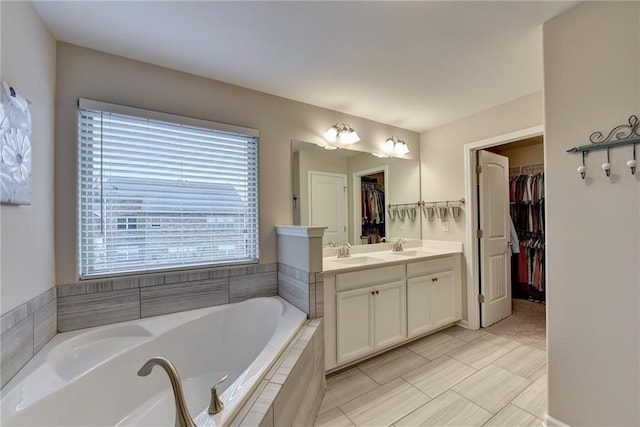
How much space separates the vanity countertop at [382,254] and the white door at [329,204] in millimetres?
193

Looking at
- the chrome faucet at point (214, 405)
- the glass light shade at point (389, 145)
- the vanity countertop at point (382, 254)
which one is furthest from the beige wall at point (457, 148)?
the chrome faucet at point (214, 405)

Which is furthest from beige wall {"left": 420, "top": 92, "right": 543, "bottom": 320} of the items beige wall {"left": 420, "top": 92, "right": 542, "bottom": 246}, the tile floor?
the tile floor

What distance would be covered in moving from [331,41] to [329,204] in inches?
56.9

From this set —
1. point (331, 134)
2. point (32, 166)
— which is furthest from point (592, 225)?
point (32, 166)

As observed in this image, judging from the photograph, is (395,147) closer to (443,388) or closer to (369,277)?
(369,277)

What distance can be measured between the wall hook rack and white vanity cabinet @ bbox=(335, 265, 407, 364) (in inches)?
57.3

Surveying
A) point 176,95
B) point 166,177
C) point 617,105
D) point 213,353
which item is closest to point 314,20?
point 176,95

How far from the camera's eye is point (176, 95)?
1.96 metres

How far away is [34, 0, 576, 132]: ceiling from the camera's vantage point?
1396 mm

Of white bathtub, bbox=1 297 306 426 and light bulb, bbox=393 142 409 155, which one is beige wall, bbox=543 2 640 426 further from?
light bulb, bbox=393 142 409 155

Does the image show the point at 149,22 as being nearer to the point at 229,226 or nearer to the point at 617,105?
the point at 229,226

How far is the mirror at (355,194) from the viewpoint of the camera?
2.53 meters

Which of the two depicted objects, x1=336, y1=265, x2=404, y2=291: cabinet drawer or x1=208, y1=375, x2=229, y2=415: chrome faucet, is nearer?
x1=208, y1=375, x2=229, y2=415: chrome faucet

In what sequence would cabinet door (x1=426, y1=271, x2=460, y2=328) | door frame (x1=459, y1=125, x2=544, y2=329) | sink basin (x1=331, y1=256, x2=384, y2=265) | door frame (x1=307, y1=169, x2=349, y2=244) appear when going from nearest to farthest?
1. sink basin (x1=331, y1=256, x2=384, y2=265)
2. door frame (x1=307, y1=169, x2=349, y2=244)
3. cabinet door (x1=426, y1=271, x2=460, y2=328)
4. door frame (x1=459, y1=125, x2=544, y2=329)
